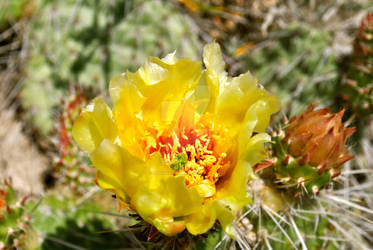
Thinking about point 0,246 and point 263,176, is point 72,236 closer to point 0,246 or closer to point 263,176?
point 0,246

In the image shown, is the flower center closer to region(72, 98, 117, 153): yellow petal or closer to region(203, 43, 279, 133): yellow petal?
region(203, 43, 279, 133): yellow petal

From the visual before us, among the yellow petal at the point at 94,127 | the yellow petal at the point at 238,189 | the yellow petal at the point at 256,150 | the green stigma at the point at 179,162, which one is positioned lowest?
the green stigma at the point at 179,162

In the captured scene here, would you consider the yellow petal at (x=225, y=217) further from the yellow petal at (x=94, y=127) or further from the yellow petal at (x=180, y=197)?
the yellow petal at (x=94, y=127)

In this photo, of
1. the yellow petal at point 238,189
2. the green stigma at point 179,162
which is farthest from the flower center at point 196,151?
the yellow petal at point 238,189

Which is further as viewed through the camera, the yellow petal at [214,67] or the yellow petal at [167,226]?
the yellow petal at [214,67]

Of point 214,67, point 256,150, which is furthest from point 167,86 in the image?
point 256,150

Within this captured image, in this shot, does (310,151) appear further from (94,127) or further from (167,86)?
(94,127)
